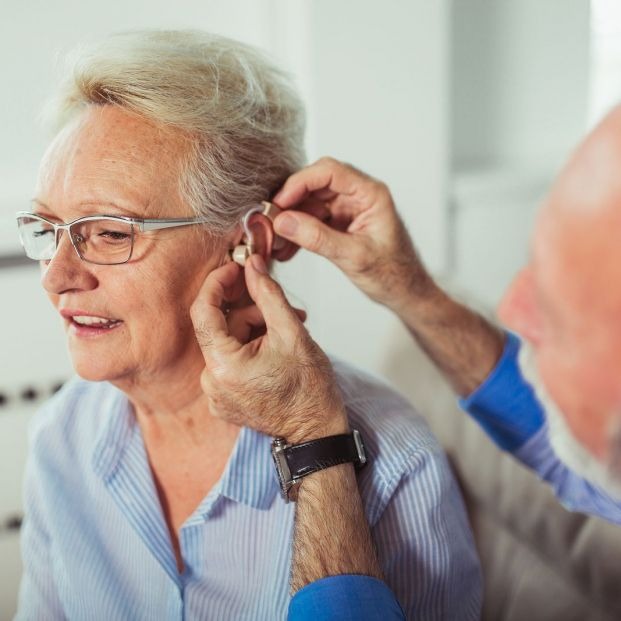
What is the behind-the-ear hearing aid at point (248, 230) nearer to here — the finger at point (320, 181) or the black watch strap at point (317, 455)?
the finger at point (320, 181)

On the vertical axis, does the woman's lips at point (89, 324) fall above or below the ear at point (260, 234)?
below

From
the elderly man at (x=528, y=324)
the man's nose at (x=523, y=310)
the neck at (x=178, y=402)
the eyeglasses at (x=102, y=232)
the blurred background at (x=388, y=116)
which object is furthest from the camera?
the blurred background at (x=388, y=116)

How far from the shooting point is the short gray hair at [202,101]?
120 centimetres

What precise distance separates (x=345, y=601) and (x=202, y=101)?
2.50ft

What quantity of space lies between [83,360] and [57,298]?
0.42 ft

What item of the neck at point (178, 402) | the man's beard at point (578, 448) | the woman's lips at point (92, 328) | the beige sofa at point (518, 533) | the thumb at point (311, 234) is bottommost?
the beige sofa at point (518, 533)

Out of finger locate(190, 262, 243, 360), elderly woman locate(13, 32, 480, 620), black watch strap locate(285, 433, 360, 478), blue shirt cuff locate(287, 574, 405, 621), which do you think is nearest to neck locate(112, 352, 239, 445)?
elderly woman locate(13, 32, 480, 620)

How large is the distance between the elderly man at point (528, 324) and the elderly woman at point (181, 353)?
12cm

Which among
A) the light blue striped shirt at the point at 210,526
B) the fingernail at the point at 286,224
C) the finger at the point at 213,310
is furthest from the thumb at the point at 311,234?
Answer: the light blue striped shirt at the point at 210,526

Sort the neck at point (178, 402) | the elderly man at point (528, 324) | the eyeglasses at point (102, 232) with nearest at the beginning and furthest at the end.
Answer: the elderly man at point (528, 324) < the eyeglasses at point (102, 232) < the neck at point (178, 402)

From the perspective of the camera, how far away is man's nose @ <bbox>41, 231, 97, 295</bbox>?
3.86 feet

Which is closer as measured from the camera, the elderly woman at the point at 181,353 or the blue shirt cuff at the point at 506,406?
the elderly woman at the point at 181,353

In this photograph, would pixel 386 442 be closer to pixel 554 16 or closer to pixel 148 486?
pixel 148 486

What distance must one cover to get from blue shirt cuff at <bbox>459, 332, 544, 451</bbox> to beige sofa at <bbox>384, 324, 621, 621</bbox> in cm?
21
